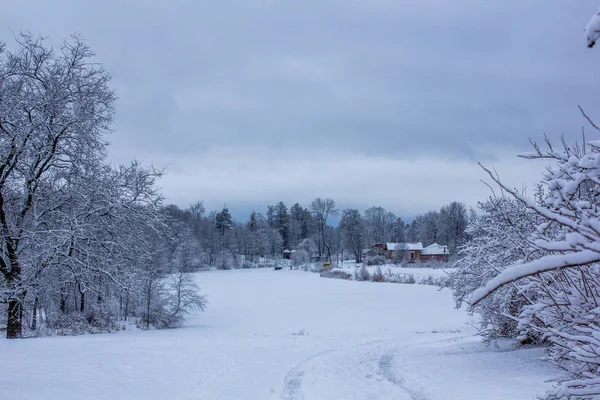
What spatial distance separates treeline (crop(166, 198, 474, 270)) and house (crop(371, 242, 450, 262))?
3526 mm

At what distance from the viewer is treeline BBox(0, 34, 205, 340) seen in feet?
33.6

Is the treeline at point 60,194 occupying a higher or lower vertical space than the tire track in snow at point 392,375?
higher

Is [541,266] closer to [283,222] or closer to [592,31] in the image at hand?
[592,31]

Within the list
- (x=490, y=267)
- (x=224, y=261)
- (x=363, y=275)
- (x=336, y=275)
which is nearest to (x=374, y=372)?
(x=490, y=267)

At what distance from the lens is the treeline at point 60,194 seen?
33.6 feet

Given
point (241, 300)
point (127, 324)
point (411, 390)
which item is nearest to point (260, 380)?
point (411, 390)

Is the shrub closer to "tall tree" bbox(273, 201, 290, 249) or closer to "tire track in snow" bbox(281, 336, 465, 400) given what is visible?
"tire track in snow" bbox(281, 336, 465, 400)

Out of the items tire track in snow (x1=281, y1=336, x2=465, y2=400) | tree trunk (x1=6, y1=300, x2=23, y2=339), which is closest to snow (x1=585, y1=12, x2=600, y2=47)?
tire track in snow (x1=281, y1=336, x2=465, y2=400)

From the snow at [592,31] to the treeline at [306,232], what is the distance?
7099 centimetres

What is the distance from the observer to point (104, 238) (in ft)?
38.9

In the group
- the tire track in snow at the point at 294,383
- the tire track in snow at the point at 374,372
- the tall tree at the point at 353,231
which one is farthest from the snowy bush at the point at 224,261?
the tire track in snow at the point at 294,383

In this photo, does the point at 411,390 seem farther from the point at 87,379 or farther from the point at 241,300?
the point at 241,300

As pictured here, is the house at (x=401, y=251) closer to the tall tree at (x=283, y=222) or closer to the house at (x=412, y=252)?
the house at (x=412, y=252)

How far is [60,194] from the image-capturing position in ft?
37.5
